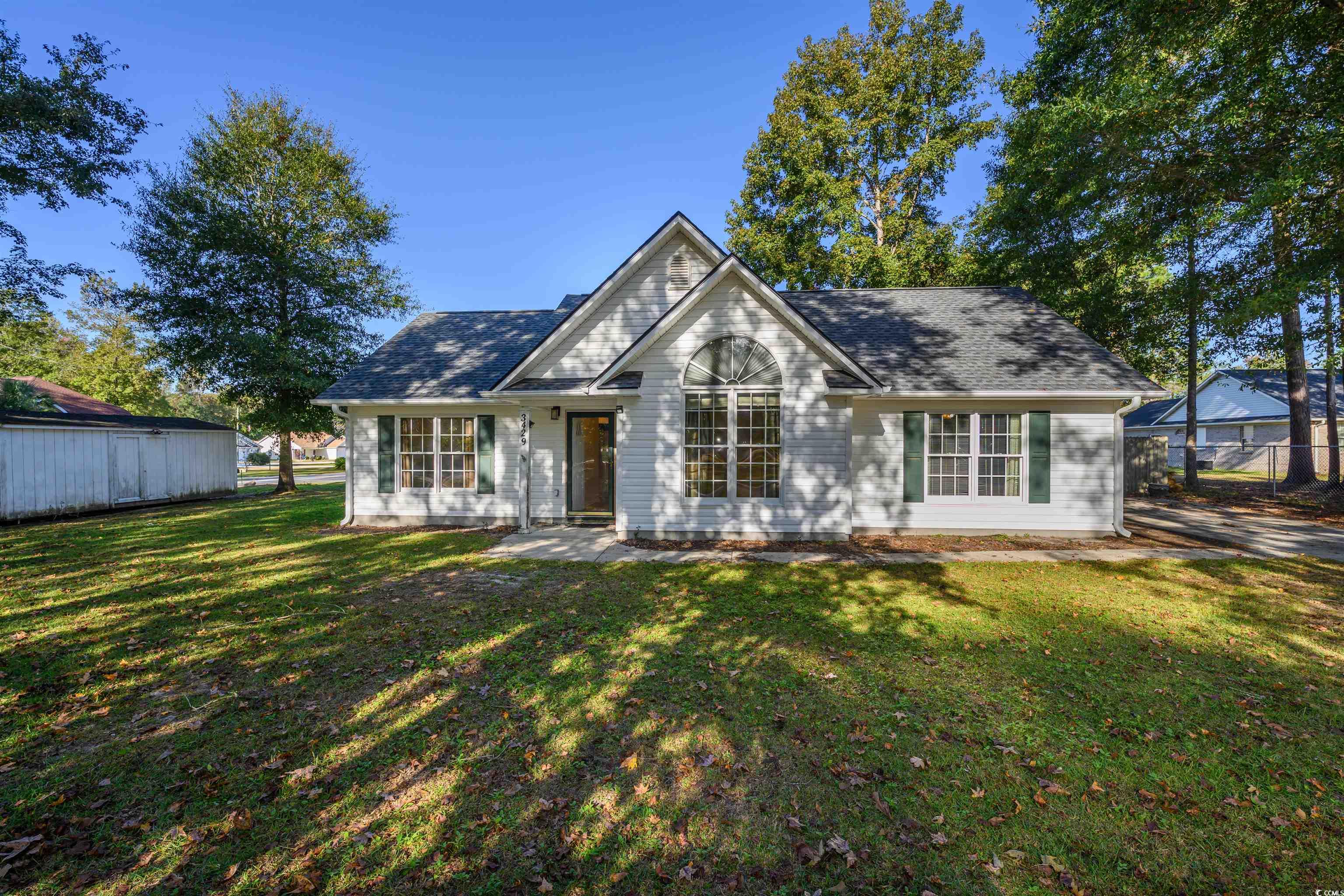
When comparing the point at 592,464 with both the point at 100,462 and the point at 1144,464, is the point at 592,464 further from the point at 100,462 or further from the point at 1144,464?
the point at 1144,464

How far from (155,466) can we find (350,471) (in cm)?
911

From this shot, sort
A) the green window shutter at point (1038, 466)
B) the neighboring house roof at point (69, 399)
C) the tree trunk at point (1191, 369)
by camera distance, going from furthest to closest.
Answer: the neighboring house roof at point (69, 399), the tree trunk at point (1191, 369), the green window shutter at point (1038, 466)

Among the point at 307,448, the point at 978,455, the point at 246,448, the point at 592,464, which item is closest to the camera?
the point at 978,455

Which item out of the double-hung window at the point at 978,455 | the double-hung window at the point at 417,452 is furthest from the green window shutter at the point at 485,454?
the double-hung window at the point at 978,455

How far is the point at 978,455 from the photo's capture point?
1099cm

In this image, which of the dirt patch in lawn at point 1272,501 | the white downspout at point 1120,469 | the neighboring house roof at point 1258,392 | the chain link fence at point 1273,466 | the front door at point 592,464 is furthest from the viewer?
the neighboring house roof at point 1258,392

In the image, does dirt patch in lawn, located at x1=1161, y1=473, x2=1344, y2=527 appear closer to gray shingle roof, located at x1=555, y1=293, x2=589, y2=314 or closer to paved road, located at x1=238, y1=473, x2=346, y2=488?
gray shingle roof, located at x1=555, y1=293, x2=589, y2=314

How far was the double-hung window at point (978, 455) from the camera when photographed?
10953mm

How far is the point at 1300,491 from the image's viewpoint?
15.6 meters

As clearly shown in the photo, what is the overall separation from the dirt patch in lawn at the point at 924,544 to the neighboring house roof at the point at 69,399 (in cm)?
3375

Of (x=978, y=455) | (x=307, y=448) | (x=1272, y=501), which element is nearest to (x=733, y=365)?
(x=978, y=455)

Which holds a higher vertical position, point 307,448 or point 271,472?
point 307,448

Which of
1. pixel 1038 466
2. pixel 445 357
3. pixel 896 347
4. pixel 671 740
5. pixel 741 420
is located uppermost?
pixel 445 357

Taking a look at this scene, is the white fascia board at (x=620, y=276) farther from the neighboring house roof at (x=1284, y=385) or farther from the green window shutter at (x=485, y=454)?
the neighboring house roof at (x=1284, y=385)
